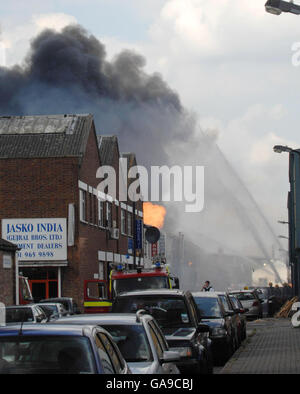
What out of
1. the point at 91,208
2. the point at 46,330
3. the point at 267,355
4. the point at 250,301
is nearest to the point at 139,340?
the point at 46,330

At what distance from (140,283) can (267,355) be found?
7834mm

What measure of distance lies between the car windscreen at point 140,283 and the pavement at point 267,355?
3.11 meters

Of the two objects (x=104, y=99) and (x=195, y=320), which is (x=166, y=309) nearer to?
(x=195, y=320)

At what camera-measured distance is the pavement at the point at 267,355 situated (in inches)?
608

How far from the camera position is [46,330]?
693cm

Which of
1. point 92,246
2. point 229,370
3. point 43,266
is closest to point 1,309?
point 229,370

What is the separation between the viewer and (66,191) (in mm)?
44000

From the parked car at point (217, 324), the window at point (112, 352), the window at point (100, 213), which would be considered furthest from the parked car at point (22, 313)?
the window at point (100, 213)

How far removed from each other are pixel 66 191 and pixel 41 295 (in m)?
5.46

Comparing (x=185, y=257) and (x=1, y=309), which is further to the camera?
(x=185, y=257)

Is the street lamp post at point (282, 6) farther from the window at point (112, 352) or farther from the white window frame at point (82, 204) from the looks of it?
the white window frame at point (82, 204)

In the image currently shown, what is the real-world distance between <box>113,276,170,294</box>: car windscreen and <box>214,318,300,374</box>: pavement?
3.11 metres

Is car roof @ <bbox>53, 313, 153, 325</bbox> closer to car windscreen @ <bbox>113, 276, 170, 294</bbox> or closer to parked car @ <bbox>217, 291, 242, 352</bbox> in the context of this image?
parked car @ <bbox>217, 291, 242, 352</bbox>
